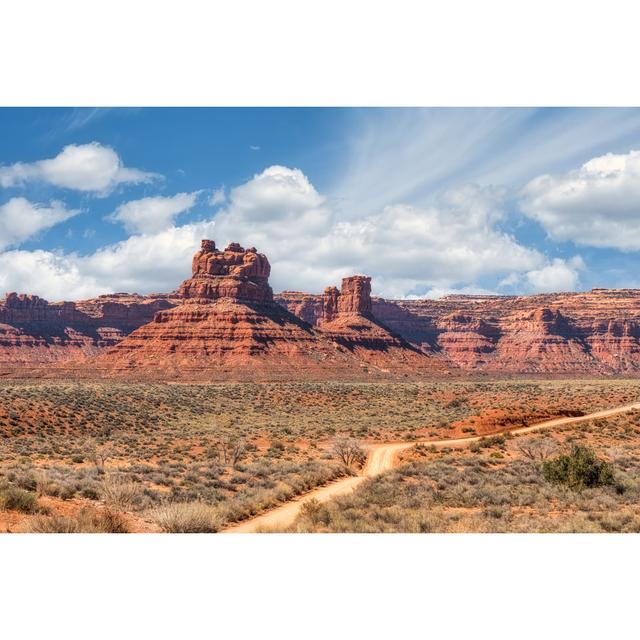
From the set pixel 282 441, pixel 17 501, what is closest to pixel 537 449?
pixel 282 441

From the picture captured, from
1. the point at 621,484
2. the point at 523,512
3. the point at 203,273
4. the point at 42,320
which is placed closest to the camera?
the point at 523,512

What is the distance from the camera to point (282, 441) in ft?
119

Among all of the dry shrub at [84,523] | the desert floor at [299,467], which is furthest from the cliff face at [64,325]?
the dry shrub at [84,523]

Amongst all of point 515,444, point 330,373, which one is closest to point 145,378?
point 330,373

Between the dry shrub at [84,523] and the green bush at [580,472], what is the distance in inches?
525

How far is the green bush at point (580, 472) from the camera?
1861 cm

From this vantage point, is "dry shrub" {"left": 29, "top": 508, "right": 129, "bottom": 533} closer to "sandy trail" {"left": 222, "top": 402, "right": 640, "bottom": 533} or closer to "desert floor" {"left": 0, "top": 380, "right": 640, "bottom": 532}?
"desert floor" {"left": 0, "top": 380, "right": 640, "bottom": 532}

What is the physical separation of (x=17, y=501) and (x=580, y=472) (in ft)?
51.6

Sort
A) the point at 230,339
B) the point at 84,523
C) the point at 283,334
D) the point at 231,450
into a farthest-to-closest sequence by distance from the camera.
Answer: the point at 283,334 < the point at 230,339 < the point at 231,450 < the point at 84,523

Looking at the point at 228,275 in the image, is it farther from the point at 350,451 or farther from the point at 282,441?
the point at 350,451

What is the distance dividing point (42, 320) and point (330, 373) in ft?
336

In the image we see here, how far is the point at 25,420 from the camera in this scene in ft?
126

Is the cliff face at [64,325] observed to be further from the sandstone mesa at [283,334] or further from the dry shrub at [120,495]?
the dry shrub at [120,495]
